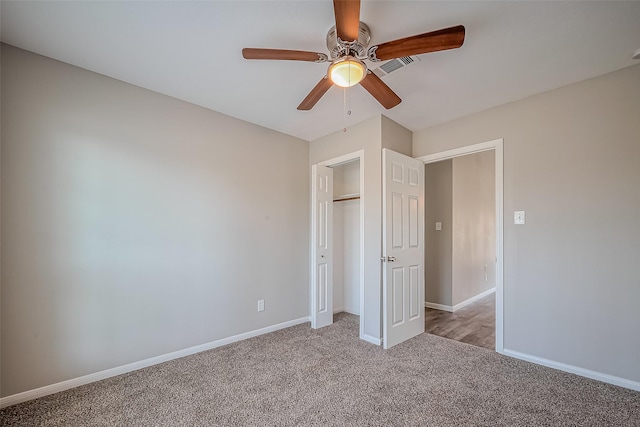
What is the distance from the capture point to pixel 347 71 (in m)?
1.65

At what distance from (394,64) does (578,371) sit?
289 centimetres

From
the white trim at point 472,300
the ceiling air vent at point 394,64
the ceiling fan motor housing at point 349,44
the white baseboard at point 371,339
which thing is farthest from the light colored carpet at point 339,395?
the ceiling air vent at point 394,64

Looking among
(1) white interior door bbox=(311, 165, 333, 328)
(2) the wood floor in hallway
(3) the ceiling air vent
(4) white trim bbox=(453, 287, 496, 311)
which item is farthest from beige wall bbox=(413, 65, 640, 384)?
(1) white interior door bbox=(311, 165, 333, 328)

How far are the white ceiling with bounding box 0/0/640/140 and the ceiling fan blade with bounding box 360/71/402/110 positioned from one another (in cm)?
28

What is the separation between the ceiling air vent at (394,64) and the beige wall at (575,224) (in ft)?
4.36

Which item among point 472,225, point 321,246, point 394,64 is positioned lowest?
point 321,246

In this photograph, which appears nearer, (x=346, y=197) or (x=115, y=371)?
(x=115, y=371)

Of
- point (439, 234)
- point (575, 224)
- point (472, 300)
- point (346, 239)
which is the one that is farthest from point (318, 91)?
point (472, 300)

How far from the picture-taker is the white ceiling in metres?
1.60

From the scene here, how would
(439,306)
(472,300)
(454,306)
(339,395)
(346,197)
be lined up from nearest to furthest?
(339,395) → (346,197) → (454,306) → (439,306) → (472,300)

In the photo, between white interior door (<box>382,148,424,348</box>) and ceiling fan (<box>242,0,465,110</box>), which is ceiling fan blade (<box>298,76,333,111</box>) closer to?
ceiling fan (<box>242,0,465,110</box>)

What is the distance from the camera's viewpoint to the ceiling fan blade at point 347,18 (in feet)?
4.07

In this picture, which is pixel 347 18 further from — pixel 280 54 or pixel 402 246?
pixel 402 246

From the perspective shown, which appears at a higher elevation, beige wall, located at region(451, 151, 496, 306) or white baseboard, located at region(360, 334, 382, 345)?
beige wall, located at region(451, 151, 496, 306)
